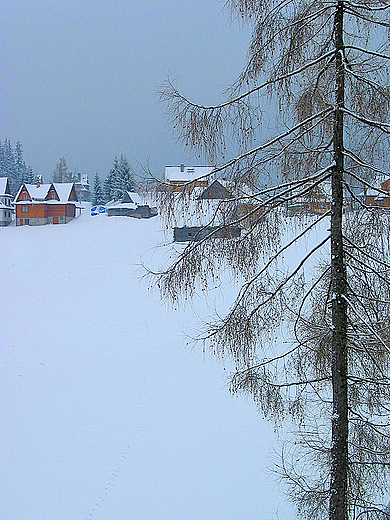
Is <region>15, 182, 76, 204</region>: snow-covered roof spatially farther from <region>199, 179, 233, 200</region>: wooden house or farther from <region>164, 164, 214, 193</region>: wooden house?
<region>199, 179, 233, 200</region>: wooden house

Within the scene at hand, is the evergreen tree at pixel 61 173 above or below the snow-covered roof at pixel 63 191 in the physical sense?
above

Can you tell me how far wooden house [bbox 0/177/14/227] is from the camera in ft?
156

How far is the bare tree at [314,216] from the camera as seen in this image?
3975mm

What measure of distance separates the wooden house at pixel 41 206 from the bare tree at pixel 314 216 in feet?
142

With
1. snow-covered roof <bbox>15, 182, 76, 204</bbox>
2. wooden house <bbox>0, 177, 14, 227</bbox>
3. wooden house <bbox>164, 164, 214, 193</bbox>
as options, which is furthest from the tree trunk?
wooden house <bbox>0, 177, 14, 227</bbox>

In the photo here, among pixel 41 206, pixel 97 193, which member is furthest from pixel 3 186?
pixel 97 193

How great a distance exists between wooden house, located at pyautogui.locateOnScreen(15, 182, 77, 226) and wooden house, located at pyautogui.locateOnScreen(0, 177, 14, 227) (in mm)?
2650

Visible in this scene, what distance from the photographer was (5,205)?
49250 millimetres

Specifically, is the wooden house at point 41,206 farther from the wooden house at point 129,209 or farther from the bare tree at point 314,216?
the bare tree at point 314,216

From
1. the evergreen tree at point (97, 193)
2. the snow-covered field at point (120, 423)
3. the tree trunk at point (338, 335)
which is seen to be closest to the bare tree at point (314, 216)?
the tree trunk at point (338, 335)

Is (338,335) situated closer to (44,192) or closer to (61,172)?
(44,192)

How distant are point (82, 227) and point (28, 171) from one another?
145 feet

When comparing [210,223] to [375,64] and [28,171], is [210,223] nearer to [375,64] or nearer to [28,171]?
[375,64]

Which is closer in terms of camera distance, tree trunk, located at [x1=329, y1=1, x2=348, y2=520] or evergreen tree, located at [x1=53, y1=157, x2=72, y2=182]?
tree trunk, located at [x1=329, y1=1, x2=348, y2=520]
